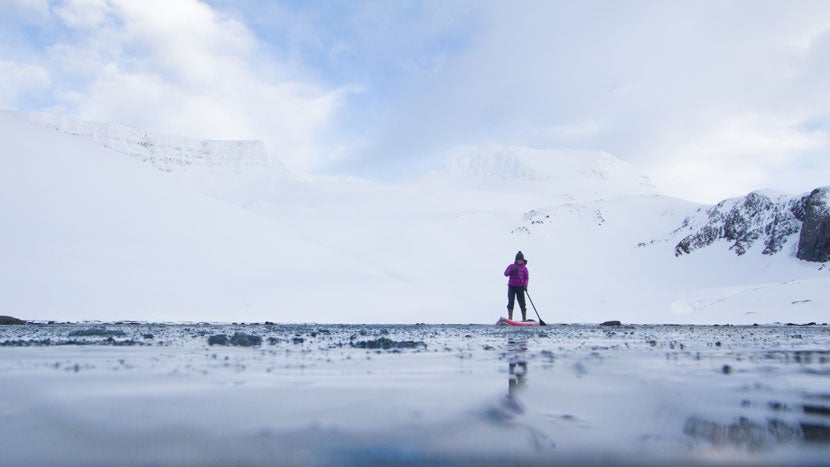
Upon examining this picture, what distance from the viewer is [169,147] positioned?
177875 mm

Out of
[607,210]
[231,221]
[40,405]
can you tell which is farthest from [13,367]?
[607,210]

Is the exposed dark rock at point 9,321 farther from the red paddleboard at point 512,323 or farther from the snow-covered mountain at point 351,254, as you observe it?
the red paddleboard at point 512,323

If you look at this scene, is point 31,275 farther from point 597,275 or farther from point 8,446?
point 597,275

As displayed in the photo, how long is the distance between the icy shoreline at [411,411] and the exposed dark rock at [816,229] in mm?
49450

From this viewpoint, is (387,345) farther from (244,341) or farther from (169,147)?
(169,147)

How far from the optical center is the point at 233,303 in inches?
972

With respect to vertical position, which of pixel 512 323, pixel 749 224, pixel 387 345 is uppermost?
pixel 749 224

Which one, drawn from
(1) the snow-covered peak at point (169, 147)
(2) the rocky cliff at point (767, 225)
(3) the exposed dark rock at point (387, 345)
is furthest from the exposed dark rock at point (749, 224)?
(1) the snow-covered peak at point (169, 147)

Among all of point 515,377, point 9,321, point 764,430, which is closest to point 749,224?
point 9,321

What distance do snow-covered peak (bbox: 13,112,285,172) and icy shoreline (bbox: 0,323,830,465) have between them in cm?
15810

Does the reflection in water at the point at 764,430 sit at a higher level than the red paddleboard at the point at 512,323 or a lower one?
lower

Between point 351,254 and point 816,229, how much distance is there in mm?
38392

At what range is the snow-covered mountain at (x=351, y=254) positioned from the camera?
79.4ft

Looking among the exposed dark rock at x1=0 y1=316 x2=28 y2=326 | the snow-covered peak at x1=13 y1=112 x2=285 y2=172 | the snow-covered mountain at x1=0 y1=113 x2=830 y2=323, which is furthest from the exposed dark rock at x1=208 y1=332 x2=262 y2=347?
the snow-covered peak at x1=13 y1=112 x2=285 y2=172
